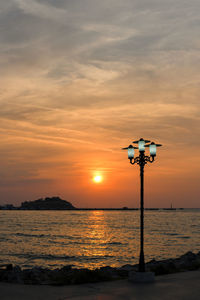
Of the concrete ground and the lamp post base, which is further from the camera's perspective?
the lamp post base

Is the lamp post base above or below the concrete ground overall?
above

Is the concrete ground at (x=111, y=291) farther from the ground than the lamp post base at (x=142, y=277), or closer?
closer

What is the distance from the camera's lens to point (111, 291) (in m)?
13.3

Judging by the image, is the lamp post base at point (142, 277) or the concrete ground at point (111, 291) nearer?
the concrete ground at point (111, 291)

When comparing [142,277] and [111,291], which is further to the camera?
[142,277]

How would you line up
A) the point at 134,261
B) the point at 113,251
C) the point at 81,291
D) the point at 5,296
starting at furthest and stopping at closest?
the point at 113,251
the point at 134,261
the point at 81,291
the point at 5,296

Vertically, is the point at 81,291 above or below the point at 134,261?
above

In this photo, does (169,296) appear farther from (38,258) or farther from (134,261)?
(38,258)

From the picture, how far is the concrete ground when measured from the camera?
12.3 m

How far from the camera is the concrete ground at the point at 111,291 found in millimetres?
12328

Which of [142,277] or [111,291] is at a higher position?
[142,277]

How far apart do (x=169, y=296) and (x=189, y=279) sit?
388 centimetres

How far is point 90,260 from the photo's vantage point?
41.4m

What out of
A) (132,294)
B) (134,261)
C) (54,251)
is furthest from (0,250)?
(132,294)
